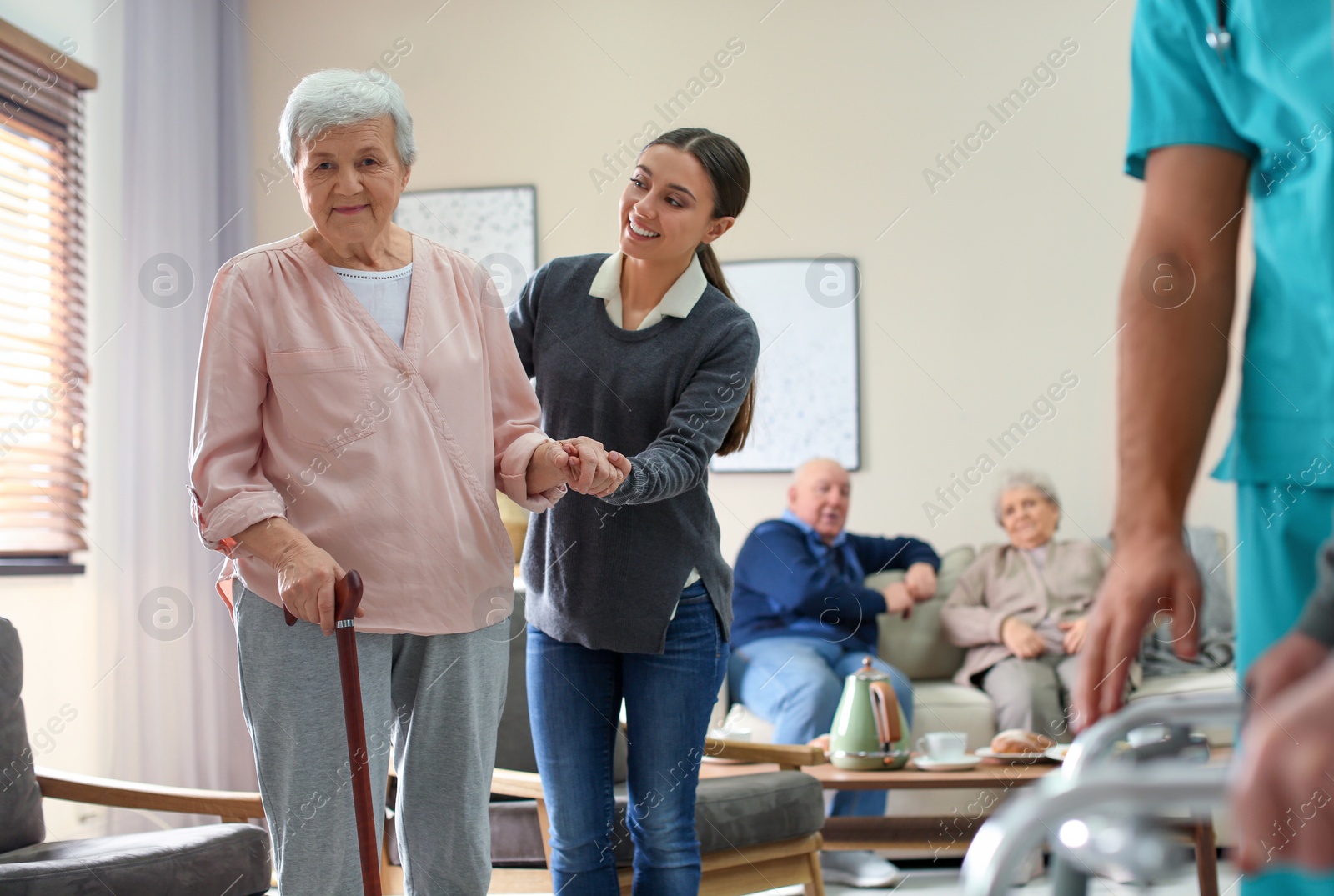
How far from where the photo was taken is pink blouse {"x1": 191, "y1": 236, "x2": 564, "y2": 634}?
4.34ft

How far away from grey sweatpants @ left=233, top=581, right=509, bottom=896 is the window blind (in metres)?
2.18

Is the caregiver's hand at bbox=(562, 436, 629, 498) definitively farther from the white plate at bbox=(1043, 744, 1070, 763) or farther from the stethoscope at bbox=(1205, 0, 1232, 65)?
the white plate at bbox=(1043, 744, 1070, 763)

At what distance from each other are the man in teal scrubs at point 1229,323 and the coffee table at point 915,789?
2066mm

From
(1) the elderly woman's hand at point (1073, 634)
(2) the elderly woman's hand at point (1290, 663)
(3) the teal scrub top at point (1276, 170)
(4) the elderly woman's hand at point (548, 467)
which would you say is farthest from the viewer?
(1) the elderly woman's hand at point (1073, 634)

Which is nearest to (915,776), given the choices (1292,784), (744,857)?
(744,857)

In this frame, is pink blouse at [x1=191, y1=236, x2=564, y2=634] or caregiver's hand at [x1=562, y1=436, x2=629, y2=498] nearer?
pink blouse at [x1=191, y1=236, x2=564, y2=634]

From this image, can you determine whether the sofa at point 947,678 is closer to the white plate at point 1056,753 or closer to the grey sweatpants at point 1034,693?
the grey sweatpants at point 1034,693

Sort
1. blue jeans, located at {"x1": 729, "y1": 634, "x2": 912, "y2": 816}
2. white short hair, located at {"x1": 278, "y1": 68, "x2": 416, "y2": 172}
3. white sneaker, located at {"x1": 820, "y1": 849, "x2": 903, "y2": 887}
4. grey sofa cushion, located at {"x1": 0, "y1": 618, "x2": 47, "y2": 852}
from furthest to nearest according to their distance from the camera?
blue jeans, located at {"x1": 729, "y1": 634, "x2": 912, "y2": 816}, white sneaker, located at {"x1": 820, "y1": 849, "x2": 903, "y2": 887}, grey sofa cushion, located at {"x1": 0, "y1": 618, "x2": 47, "y2": 852}, white short hair, located at {"x1": 278, "y1": 68, "x2": 416, "y2": 172}

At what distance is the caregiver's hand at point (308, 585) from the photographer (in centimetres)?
124

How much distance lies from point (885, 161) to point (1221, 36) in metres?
3.80

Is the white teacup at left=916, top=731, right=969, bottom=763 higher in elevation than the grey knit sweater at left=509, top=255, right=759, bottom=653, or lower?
lower

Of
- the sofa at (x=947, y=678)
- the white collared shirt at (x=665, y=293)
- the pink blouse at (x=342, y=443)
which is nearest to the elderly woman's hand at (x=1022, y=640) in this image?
the sofa at (x=947, y=678)

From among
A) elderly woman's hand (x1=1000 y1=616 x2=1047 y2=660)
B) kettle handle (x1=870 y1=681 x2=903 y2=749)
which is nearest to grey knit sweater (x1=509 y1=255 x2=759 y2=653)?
kettle handle (x1=870 y1=681 x2=903 y2=749)

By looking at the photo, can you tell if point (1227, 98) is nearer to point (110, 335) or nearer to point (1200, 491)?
point (110, 335)
